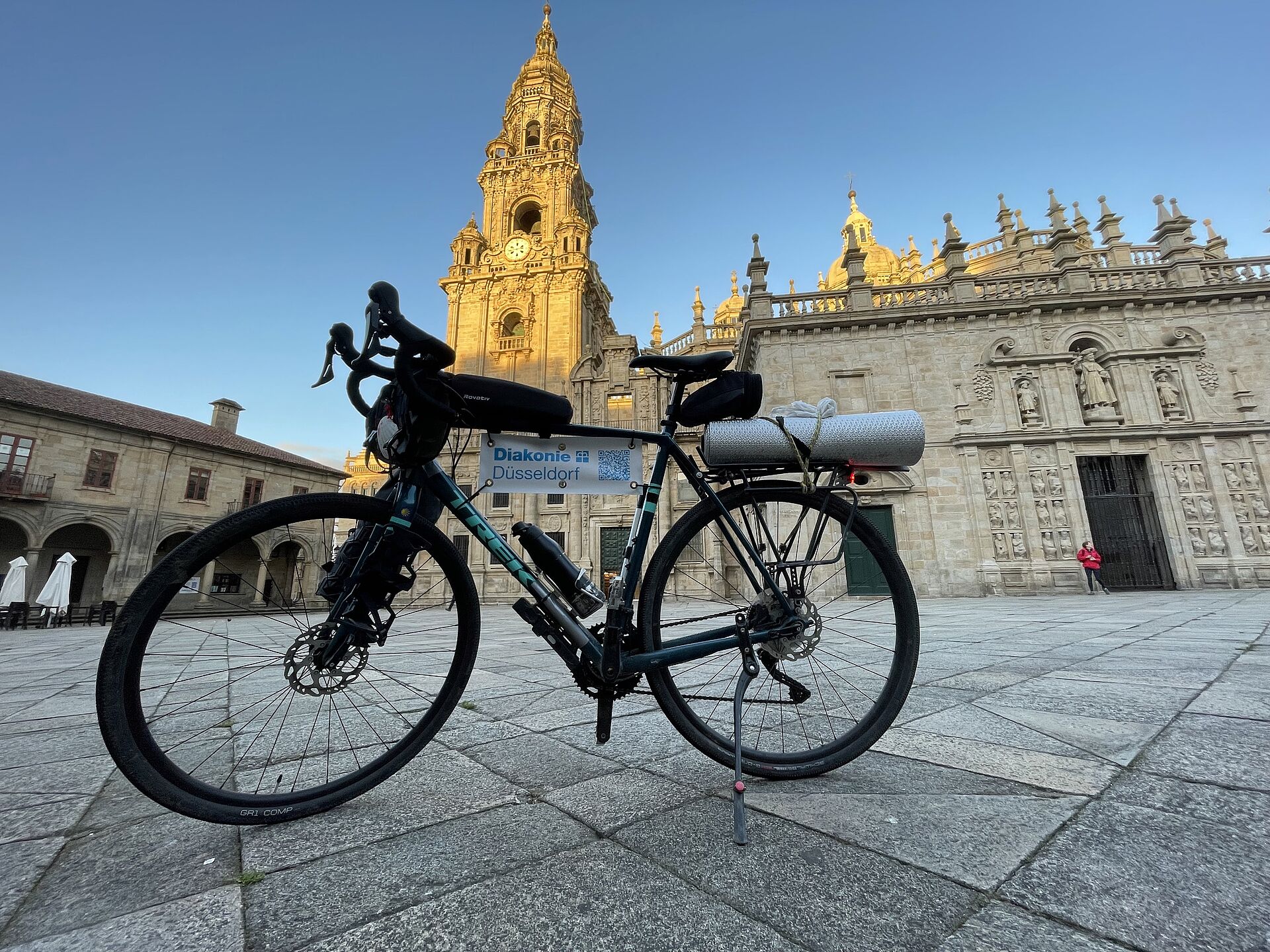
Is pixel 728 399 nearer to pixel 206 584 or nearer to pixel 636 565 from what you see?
pixel 636 565

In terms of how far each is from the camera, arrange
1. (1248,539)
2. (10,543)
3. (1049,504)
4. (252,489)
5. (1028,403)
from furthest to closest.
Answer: (252,489), (10,543), (1028,403), (1049,504), (1248,539)

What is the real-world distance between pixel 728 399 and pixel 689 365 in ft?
0.79

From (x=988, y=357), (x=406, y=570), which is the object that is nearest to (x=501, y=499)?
(x=988, y=357)

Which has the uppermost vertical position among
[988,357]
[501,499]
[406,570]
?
[988,357]

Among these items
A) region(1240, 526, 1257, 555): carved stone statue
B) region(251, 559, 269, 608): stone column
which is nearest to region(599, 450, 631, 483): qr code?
region(251, 559, 269, 608): stone column

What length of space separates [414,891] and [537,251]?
33814mm

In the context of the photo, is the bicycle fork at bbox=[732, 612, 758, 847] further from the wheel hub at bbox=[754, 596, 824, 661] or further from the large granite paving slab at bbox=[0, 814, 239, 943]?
the large granite paving slab at bbox=[0, 814, 239, 943]

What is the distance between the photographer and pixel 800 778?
5.53 feet

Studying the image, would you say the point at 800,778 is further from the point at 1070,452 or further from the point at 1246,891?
the point at 1070,452

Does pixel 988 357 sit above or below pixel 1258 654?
above

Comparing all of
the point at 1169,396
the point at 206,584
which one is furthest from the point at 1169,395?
the point at 206,584

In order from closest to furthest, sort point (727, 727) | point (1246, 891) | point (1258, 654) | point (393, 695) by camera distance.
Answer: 1. point (1246, 891)
2. point (727, 727)
3. point (393, 695)
4. point (1258, 654)

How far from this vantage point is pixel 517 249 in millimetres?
31609

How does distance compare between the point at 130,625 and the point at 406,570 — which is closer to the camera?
the point at 130,625
